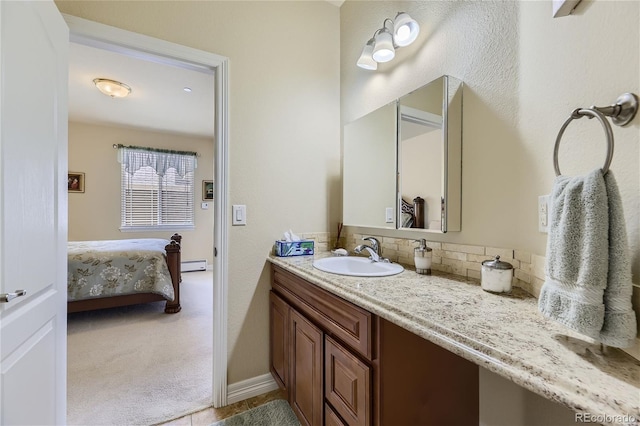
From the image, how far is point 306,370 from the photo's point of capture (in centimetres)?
131

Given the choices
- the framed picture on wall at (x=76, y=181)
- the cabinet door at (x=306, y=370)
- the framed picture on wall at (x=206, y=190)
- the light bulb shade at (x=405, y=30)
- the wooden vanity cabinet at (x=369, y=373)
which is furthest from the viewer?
the framed picture on wall at (x=206, y=190)

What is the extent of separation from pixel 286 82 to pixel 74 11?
113 centimetres

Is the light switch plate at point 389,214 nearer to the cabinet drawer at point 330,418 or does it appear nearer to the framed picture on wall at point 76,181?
the cabinet drawer at point 330,418

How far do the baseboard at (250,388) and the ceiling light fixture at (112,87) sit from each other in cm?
336

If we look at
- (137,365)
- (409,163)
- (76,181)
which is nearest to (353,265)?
(409,163)

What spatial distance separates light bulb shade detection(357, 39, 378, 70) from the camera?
1667 mm

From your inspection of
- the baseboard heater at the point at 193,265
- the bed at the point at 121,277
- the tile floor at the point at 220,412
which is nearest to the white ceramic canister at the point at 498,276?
the tile floor at the point at 220,412

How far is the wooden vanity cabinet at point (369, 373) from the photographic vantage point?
2.95ft

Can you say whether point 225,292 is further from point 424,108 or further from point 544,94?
point 544,94

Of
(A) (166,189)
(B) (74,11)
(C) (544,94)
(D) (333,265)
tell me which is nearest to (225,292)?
(D) (333,265)

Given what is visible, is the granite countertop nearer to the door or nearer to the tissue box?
the tissue box

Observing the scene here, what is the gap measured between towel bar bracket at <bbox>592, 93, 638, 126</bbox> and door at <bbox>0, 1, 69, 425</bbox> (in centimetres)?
166

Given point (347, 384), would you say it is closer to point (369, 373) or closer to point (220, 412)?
point (369, 373)

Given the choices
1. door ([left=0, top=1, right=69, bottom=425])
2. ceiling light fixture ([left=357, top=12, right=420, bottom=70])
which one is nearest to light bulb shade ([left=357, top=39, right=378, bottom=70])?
ceiling light fixture ([left=357, top=12, right=420, bottom=70])
